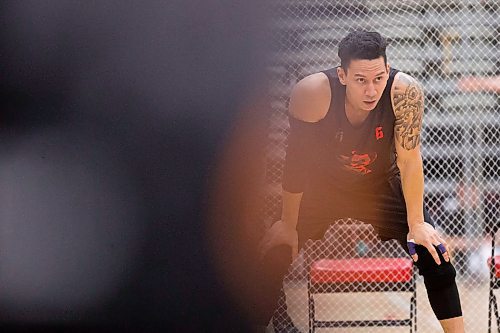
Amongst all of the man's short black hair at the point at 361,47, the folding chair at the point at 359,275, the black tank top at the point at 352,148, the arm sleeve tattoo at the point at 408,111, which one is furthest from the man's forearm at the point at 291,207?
the man's short black hair at the point at 361,47

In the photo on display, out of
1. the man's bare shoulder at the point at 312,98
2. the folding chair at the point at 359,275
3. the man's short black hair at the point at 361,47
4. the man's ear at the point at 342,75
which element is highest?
the man's short black hair at the point at 361,47

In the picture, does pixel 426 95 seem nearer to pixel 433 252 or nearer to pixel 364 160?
pixel 364 160

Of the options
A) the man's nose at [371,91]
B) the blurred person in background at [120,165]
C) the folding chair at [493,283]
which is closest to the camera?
the man's nose at [371,91]

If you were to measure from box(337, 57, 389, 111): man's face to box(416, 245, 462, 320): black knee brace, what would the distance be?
83cm

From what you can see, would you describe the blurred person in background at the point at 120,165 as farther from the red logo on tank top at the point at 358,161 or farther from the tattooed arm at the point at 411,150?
the tattooed arm at the point at 411,150

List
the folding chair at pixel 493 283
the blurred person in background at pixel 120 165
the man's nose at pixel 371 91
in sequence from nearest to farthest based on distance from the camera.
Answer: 1. the man's nose at pixel 371 91
2. the folding chair at pixel 493 283
3. the blurred person in background at pixel 120 165

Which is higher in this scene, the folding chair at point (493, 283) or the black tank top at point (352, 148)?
the black tank top at point (352, 148)

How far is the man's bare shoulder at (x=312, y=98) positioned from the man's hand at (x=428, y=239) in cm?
80

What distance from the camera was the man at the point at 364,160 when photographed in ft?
9.86

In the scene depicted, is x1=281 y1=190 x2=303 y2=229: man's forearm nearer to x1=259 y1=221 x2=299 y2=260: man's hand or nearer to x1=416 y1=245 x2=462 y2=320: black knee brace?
x1=259 y1=221 x2=299 y2=260: man's hand

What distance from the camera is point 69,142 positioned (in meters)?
3.26

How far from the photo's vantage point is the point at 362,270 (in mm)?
3090

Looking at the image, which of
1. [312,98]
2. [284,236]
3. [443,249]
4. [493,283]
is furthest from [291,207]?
[493,283]

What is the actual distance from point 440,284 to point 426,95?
3.37 ft
